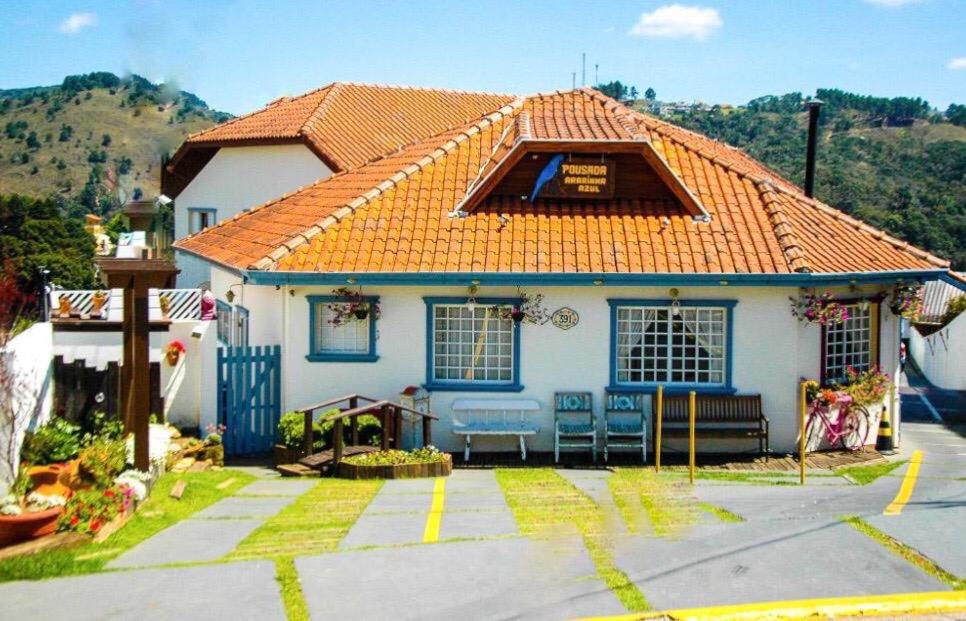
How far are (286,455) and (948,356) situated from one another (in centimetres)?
1882

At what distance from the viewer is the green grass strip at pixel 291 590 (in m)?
7.72

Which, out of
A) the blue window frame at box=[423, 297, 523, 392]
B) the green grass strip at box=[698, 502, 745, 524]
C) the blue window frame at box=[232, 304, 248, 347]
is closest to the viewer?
the green grass strip at box=[698, 502, 745, 524]

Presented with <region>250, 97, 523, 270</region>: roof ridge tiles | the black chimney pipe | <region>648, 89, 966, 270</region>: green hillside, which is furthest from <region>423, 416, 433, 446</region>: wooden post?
<region>648, 89, 966, 270</region>: green hillside

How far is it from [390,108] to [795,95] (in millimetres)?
72033

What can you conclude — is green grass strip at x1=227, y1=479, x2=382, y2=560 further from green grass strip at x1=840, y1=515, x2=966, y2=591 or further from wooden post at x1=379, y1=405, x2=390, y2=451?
green grass strip at x1=840, y1=515, x2=966, y2=591

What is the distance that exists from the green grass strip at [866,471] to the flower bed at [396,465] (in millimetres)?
5272

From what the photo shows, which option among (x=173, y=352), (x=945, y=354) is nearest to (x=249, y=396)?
(x=173, y=352)

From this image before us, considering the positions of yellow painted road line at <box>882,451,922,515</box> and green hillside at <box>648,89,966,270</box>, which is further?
green hillside at <box>648,89,966,270</box>

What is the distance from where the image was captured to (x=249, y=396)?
16.1 metres

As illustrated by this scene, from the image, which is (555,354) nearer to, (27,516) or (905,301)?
(905,301)

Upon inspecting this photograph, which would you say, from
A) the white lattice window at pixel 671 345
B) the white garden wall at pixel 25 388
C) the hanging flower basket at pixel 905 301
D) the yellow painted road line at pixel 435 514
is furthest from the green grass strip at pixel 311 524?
the hanging flower basket at pixel 905 301

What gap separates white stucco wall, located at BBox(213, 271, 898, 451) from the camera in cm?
1599

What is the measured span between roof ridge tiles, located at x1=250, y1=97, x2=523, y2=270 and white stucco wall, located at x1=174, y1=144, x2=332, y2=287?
27.7 feet

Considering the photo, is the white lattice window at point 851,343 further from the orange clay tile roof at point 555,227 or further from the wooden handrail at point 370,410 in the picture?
the wooden handrail at point 370,410
